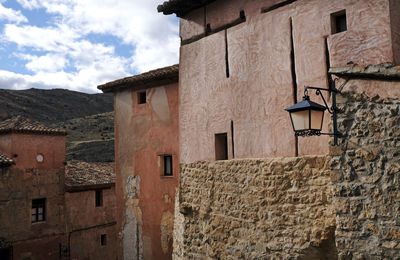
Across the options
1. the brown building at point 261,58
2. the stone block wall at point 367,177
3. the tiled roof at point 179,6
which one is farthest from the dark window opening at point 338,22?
the tiled roof at point 179,6

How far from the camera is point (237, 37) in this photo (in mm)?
6598

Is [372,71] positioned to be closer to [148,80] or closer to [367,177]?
[367,177]

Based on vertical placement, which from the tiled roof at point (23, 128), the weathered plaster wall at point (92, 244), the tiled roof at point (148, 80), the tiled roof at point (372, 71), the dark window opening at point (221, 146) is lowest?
the weathered plaster wall at point (92, 244)

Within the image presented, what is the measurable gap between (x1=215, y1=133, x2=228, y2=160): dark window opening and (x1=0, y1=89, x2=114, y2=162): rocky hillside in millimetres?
19300

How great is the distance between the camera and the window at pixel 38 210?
16.2 m

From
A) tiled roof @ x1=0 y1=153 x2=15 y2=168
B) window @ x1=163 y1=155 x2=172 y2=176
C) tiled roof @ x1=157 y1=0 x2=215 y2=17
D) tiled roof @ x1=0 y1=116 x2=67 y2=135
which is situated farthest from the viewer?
tiled roof @ x1=0 y1=116 x2=67 y2=135

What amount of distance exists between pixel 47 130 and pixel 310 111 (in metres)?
15.2

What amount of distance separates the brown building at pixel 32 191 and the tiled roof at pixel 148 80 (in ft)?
21.0

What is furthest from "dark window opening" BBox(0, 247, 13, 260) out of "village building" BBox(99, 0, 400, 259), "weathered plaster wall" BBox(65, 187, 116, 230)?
"village building" BBox(99, 0, 400, 259)

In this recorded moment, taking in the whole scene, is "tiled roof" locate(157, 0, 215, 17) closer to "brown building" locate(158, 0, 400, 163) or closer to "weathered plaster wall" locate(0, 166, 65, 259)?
"brown building" locate(158, 0, 400, 163)

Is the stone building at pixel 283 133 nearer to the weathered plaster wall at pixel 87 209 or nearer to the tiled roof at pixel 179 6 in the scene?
the tiled roof at pixel 179 6

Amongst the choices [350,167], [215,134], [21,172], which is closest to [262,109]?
[215,134]

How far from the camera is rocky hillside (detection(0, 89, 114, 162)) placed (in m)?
32.2

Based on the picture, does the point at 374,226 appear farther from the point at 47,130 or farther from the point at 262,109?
the point at 47,130
